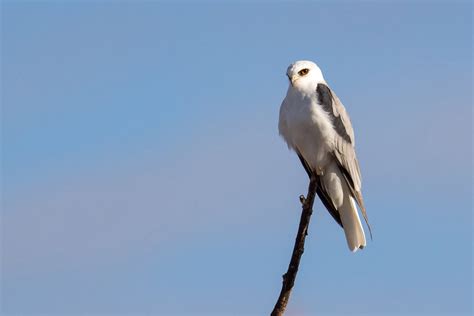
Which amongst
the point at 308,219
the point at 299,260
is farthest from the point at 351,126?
the point at 299,260

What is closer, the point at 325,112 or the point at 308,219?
the point at 308,219

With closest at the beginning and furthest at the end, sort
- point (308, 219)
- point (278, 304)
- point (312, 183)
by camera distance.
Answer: point (278, 304) → point (308, 219) → point (312, 183)

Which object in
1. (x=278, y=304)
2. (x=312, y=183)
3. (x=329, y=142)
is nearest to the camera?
(x=278, y=304)

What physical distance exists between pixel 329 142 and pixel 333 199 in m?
0.64

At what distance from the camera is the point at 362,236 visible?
7535mm

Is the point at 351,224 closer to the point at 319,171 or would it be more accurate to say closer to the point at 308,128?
the point at 319,171

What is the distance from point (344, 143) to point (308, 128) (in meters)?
0.40

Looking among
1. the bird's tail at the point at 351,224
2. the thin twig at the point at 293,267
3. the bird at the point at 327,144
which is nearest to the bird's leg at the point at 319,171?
the bird at the point at 327,144

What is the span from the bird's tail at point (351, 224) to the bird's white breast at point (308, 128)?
16.5 inches

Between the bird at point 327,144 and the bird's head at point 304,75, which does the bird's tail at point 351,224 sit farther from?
the bird's head at point 304,75

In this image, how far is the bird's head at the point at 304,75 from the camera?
7688 mm

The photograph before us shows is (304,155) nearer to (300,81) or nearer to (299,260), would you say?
(300,81)

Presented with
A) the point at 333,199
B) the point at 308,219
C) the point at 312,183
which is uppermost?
the point at 333,199

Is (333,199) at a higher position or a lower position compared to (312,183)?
higher
